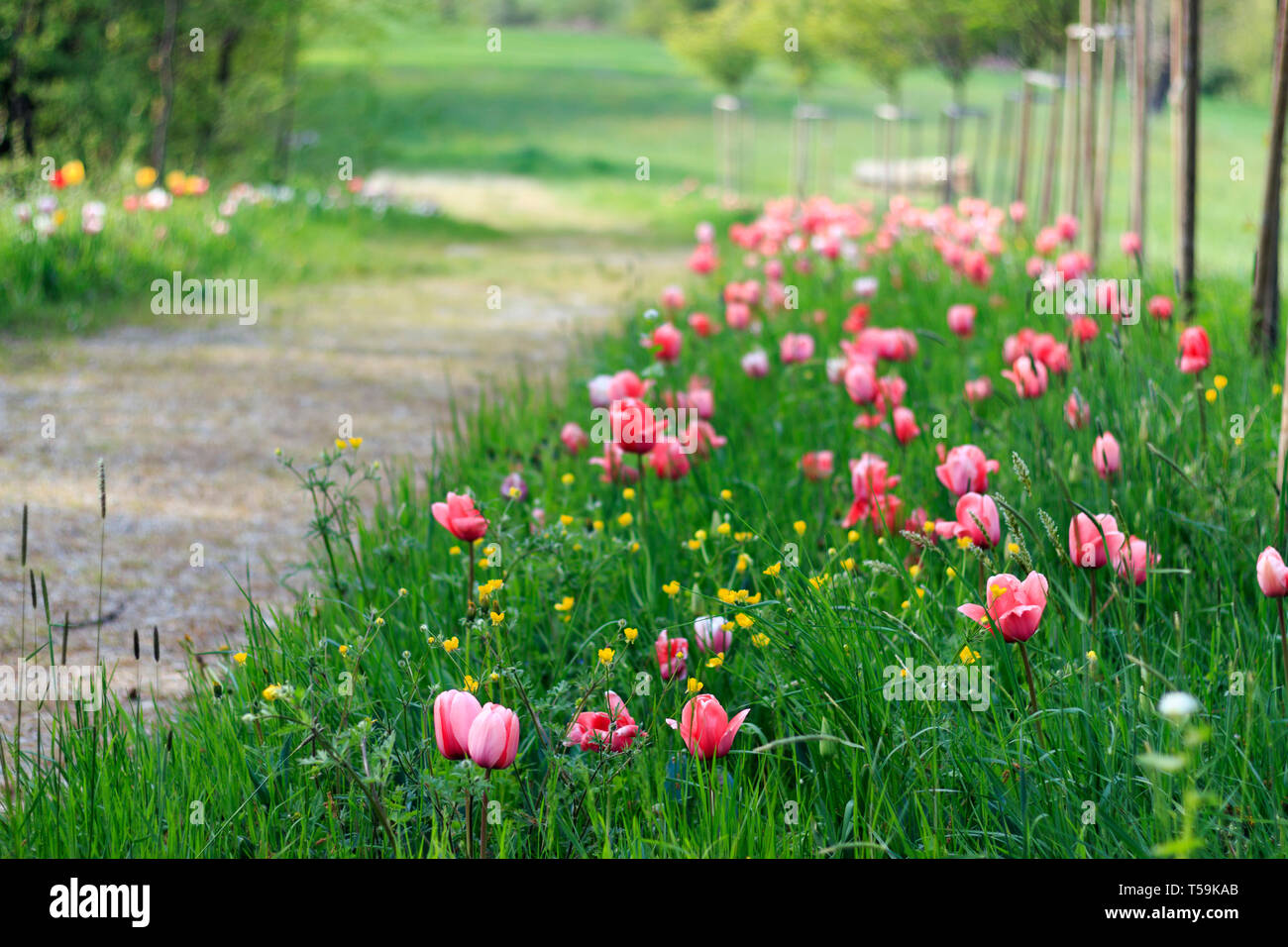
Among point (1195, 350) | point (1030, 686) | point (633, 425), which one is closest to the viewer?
point (1030, 686)

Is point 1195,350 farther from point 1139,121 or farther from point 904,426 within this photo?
point 1139,121

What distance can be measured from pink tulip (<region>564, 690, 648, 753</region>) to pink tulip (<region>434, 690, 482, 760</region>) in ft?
0.93

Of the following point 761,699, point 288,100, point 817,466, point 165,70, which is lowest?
point 761,699

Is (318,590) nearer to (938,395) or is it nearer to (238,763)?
(238,763)

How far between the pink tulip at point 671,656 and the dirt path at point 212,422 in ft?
3.50

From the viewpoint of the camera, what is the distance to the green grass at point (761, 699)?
6.32 ft

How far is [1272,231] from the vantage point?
176 inches

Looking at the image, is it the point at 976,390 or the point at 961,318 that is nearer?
the point at 976,390

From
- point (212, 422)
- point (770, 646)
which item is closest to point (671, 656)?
point (770, 646)

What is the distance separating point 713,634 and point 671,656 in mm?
91

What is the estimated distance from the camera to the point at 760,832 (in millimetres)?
1993

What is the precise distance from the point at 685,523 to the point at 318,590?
1060mm

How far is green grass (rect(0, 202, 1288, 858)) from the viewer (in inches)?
75.9
